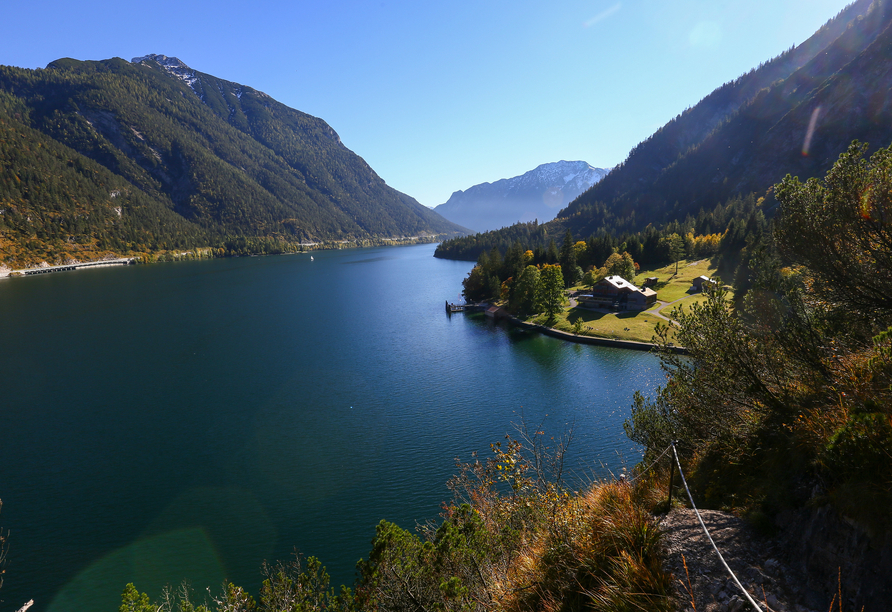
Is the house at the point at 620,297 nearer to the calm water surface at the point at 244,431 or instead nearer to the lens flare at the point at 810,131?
the calm water surface at the point at 244,431

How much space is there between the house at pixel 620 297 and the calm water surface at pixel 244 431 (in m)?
17.5

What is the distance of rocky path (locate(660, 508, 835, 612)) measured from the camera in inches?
210

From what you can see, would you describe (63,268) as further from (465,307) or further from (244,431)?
(244,431)

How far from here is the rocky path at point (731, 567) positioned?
5340 mm

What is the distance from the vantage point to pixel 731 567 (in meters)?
6.00

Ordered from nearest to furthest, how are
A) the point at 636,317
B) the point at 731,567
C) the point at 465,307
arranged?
the point at 731,567 < the point at 636,317 < the point at 465,307

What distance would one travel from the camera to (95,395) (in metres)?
42.8

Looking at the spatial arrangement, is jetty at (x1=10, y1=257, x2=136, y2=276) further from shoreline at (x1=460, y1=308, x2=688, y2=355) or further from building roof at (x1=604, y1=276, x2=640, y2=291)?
building roof at (x1=604, y1=276, x2=640, y2=291)

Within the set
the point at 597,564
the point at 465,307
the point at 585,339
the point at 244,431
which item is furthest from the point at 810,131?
the point at 597,564

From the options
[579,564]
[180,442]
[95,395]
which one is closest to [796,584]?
[579,564]

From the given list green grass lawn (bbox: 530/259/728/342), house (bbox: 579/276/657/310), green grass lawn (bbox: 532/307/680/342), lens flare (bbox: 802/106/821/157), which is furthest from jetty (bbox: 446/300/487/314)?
lens flare (bbox: 802/106/821/157)

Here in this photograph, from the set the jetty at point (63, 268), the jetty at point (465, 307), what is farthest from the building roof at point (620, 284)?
the jetty at point (63, 268)

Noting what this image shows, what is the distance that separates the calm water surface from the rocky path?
1902cm

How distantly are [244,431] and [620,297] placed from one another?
63.1 meters
